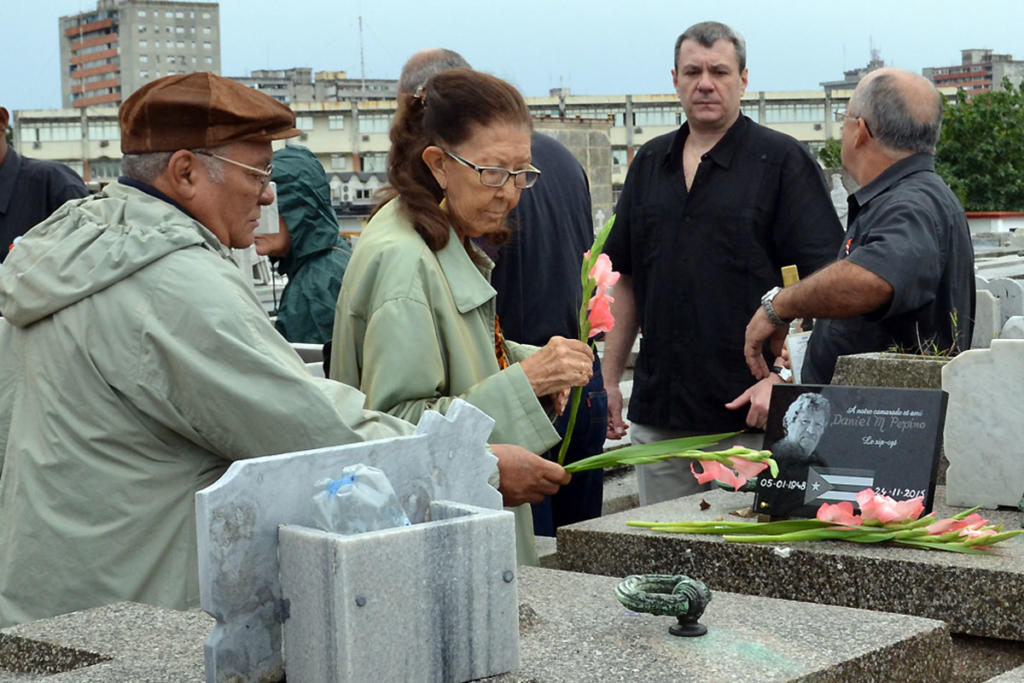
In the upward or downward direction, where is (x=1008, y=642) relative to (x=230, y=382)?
downward

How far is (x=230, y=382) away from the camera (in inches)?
99.3

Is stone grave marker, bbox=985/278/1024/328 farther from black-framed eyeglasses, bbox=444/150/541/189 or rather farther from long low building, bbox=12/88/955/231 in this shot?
long low building, bbox=12/88/955/231

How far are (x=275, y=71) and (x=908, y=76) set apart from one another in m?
143

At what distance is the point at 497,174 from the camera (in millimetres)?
3455

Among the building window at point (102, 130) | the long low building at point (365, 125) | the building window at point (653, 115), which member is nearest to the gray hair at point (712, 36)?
the long low building at point (365, 125)

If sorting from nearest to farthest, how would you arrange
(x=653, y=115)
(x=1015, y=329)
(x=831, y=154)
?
(x=1015, y=329) < (x=831, y=154) < (x=653, y=115)

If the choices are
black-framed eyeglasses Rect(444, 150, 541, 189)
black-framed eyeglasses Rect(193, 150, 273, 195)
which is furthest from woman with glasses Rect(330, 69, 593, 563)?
black-framed eyeglasses Rect(193, 150, 273, 195)

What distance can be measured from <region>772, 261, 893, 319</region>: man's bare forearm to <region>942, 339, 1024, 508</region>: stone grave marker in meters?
0.57

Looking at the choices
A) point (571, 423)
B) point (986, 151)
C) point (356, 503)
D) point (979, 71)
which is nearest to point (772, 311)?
point (571, 423)

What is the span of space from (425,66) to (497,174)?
5.85 feet

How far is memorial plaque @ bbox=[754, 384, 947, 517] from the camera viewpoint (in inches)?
136

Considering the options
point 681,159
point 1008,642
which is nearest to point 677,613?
point 1008,642

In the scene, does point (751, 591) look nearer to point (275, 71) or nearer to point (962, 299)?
point (962, 299)

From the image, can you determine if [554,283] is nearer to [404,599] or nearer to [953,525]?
[953,525]
